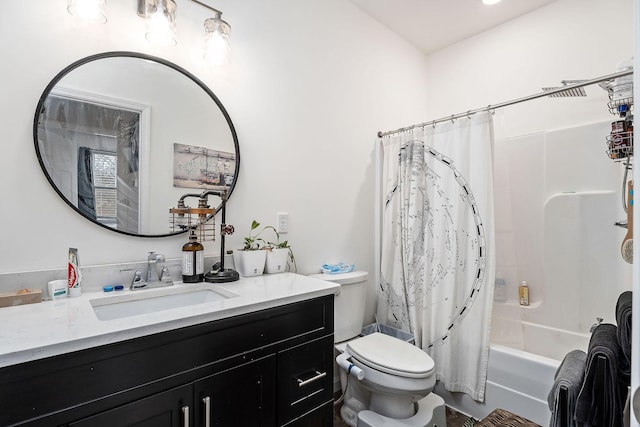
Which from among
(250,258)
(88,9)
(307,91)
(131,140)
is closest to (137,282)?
(250,258)

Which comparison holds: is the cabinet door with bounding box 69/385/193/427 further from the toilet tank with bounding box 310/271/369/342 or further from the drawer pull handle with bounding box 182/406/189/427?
the toilet tank with bounding box 310/271/369/342

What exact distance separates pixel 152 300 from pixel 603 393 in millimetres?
1587

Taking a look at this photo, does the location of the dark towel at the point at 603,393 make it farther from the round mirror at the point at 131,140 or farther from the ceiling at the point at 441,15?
the ceiling at the point at 441,15

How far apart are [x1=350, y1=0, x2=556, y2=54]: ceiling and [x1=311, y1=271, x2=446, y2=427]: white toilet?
6.19 feet

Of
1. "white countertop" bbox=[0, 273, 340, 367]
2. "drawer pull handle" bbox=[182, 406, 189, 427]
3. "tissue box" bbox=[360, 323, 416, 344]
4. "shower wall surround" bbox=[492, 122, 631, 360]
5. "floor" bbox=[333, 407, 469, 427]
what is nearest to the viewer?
"white countertop" bbox=[0, 273, 340, 367]

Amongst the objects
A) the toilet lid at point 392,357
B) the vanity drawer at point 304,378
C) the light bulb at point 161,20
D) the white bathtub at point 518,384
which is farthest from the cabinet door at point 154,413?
the white bathtub at point 518,384

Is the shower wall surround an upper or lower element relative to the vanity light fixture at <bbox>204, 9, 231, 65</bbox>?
lower

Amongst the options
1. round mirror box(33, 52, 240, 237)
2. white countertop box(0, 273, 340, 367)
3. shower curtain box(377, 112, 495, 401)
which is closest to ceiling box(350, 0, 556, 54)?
shower curtain box(377, 112, 495, 401)

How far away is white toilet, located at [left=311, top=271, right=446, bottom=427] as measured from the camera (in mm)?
1459

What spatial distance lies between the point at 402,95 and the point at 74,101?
2.23m

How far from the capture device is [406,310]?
2.13 meters

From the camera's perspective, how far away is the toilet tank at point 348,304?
6.00ft

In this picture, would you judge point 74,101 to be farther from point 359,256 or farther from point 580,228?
point 580,228

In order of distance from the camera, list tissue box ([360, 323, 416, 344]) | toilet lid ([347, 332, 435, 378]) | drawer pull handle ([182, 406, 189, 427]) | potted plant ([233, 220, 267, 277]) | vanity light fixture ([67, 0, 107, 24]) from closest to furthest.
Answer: drawer pull handle ([182, 406, 189, 427])
vanity light fixture ([67, 0, 107, 24])
toilet lid ([347, 332, 435, 378])
potted plant ([233, 220, 267, 277])
tissue box ([360, 323, 416, 344])
